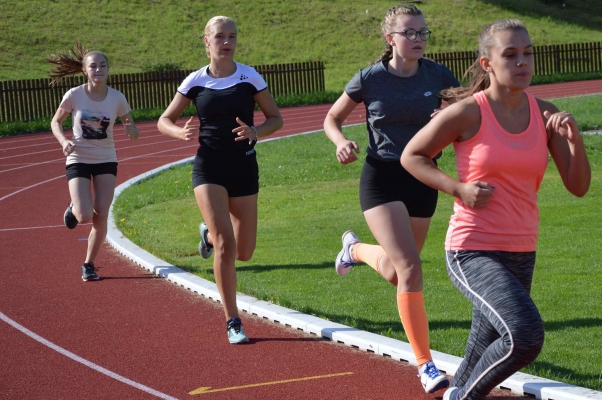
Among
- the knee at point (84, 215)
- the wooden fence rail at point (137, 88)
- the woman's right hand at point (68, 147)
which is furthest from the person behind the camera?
the wooden fence rail at point (137, 88)

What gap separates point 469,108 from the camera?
414cm

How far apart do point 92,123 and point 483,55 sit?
18.8 ft

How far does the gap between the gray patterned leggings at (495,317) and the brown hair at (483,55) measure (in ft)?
2.62

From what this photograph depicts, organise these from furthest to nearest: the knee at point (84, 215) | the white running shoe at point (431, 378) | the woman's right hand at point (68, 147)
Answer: the knee at point (84, 215)
the woman's right hand at point (68, 147)
the white running shoe at point (431, 378)

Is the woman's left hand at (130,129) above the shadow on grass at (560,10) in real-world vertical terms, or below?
below

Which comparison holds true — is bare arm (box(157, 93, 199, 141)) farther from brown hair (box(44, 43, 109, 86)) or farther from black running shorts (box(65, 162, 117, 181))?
brown hair (box(44, 43, 109, 86))

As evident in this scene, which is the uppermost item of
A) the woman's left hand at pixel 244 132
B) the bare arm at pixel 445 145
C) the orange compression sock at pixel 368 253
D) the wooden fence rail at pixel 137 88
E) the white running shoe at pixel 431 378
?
the bare arm at pixel 445 145

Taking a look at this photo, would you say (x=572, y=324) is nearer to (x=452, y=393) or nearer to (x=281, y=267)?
(x=452, y=393)

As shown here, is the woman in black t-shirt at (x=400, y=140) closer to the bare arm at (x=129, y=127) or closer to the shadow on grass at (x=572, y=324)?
the shadow on grass at (x=572, y=324)

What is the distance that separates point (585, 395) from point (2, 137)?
2470cm

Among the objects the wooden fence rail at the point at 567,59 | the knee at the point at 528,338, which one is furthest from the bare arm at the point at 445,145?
the wooden fence rail at the point at 567,59

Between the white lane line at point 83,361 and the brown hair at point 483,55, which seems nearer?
the brown hair at point 483,55

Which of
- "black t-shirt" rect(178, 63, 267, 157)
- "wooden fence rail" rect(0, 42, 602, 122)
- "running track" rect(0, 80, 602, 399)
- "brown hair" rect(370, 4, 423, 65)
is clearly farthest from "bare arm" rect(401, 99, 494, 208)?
"wooden fence rail" rect(0, 42, 602, 122)

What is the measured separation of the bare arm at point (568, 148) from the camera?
395 cm
